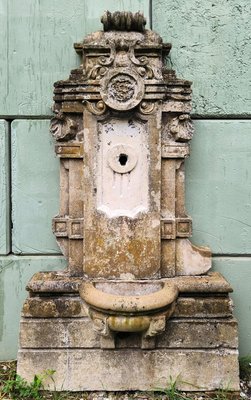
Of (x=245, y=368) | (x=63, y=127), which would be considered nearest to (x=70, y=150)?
(x=63, y=127)

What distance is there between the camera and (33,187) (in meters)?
3.52

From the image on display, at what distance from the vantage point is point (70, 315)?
10.3 feet

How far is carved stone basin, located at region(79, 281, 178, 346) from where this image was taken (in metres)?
2.81

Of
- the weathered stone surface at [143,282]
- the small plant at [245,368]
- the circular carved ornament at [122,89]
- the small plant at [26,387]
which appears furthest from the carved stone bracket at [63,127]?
the small plant at [245,368]

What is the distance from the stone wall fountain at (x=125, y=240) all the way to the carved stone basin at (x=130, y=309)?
18mm

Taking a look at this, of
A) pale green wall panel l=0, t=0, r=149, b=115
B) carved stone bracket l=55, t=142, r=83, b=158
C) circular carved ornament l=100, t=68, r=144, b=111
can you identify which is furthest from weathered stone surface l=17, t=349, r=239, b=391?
pale green wall panel l=0, t=0, r=149, b=115

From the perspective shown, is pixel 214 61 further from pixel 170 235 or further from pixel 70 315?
pixel 70 315

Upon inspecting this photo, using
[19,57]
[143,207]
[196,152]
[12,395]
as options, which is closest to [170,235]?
[143,207]

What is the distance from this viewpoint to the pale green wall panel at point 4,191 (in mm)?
3482

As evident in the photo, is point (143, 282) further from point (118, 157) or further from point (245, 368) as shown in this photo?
point (245, 368)

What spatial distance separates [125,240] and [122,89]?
1.05 meters

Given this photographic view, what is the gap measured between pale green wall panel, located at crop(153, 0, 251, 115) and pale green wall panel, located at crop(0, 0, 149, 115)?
0.46 m

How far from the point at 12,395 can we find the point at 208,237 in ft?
5.87

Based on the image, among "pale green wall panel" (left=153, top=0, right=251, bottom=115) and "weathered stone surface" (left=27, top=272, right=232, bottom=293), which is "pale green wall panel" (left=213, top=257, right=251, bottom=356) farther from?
"pale green wall panel" (left=153, top=0, right=251, bottom=115)
